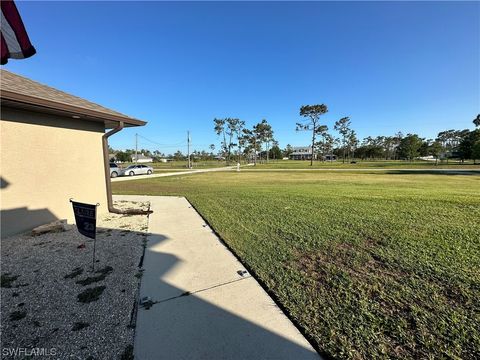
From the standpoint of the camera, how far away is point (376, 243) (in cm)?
430

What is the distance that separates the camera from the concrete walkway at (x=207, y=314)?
201cm

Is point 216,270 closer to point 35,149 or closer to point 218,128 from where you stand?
point 35,149

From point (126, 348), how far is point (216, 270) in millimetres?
1595

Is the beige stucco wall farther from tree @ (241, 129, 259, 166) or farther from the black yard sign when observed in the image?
tree @ (241, 129, 259, 166)

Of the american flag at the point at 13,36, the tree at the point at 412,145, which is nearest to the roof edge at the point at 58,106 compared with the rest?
the american flag at the point at 13,36

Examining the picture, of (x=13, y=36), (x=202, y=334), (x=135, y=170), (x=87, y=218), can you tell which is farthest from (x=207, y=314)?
(x=135, y=170)

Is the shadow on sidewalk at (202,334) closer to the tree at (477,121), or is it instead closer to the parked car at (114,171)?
the parked car at (114,171)

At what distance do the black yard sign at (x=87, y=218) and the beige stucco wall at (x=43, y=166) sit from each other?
284 cm

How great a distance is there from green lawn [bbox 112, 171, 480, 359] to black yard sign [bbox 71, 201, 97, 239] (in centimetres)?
232

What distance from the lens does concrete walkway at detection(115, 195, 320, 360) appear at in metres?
2.01

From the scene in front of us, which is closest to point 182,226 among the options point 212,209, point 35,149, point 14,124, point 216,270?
point 212,209

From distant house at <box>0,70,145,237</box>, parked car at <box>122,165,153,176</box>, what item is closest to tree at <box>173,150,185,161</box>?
parked car at <box>122,165,153,176</box>

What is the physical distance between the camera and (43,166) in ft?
18.3

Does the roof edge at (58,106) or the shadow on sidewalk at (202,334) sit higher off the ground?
the roof edge at (58,106)
